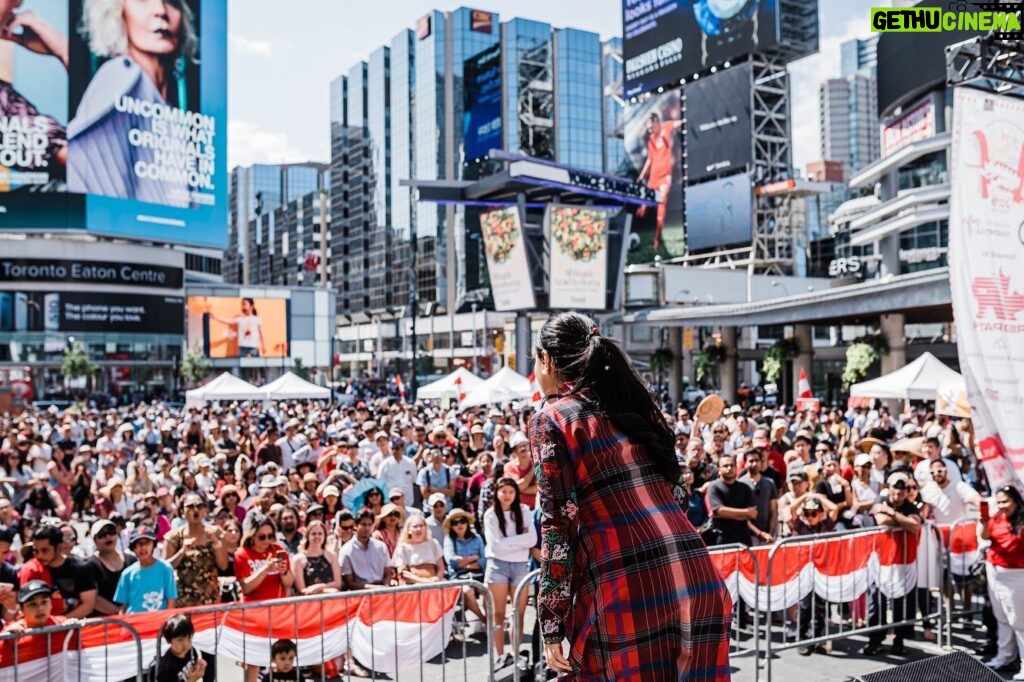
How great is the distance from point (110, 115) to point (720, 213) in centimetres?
4906

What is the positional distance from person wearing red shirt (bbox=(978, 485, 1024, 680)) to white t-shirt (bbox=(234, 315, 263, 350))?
8258 cm

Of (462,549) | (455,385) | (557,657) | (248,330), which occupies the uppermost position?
(248,330)

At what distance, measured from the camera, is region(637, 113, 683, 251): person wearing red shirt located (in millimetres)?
76812

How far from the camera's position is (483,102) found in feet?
368

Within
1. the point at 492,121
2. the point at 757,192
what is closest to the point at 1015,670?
the point at 757,192

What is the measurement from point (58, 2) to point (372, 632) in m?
77.9

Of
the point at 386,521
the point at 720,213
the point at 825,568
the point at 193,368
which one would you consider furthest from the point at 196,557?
the point at 193,368

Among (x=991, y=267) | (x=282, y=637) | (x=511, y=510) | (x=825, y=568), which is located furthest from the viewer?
(x=511, y=510)

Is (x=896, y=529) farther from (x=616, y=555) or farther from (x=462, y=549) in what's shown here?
(x=616, y=555)

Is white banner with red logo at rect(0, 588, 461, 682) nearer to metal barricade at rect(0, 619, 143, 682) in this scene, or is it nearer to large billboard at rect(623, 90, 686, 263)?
metal barricade at rect(0, 619, 143, 682)

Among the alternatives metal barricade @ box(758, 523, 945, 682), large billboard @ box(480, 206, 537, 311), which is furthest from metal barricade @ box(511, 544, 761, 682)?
large billboard @ box(480, 206, 537, 311)

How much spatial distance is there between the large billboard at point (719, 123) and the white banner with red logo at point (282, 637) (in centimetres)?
6576

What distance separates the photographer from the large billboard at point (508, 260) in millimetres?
40719

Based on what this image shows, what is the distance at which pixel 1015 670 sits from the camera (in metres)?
7.41
